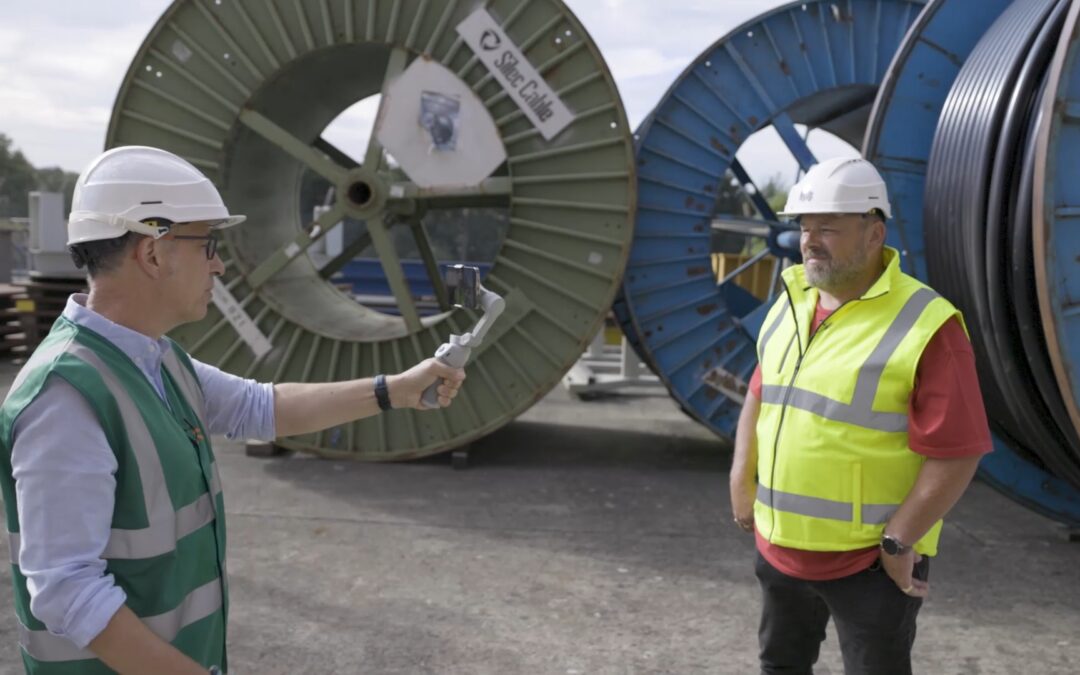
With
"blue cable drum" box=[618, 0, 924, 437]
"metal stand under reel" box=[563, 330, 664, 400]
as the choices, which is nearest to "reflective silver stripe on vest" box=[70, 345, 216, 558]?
"blue cable drum" box=[618, 0, 924, 437]

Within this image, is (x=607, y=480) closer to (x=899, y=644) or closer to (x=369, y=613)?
(x=369, y=613)

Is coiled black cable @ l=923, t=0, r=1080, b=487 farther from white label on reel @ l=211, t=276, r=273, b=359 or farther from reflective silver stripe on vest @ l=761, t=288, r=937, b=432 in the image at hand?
white label on reel @ l=211, t=276, r=273, b=359

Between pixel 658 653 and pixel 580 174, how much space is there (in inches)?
121

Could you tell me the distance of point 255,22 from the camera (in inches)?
233

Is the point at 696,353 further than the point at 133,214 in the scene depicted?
Yes

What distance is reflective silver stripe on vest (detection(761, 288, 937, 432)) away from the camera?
2.39 m

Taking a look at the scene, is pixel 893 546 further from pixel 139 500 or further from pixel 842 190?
pixel 139 500

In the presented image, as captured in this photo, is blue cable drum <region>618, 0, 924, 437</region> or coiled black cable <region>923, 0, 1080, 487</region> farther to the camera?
blue cable drum <region>618, 0, 924, 437</region>

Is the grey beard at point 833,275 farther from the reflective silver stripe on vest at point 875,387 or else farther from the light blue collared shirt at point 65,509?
the light blue collared shirt at point 65,509

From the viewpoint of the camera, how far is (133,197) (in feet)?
5.44

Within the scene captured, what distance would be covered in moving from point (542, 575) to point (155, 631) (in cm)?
286

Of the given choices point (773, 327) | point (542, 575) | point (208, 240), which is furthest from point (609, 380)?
point (208, 240)

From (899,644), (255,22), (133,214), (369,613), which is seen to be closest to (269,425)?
(133,214)

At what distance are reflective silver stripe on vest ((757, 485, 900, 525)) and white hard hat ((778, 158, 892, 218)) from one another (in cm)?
76
